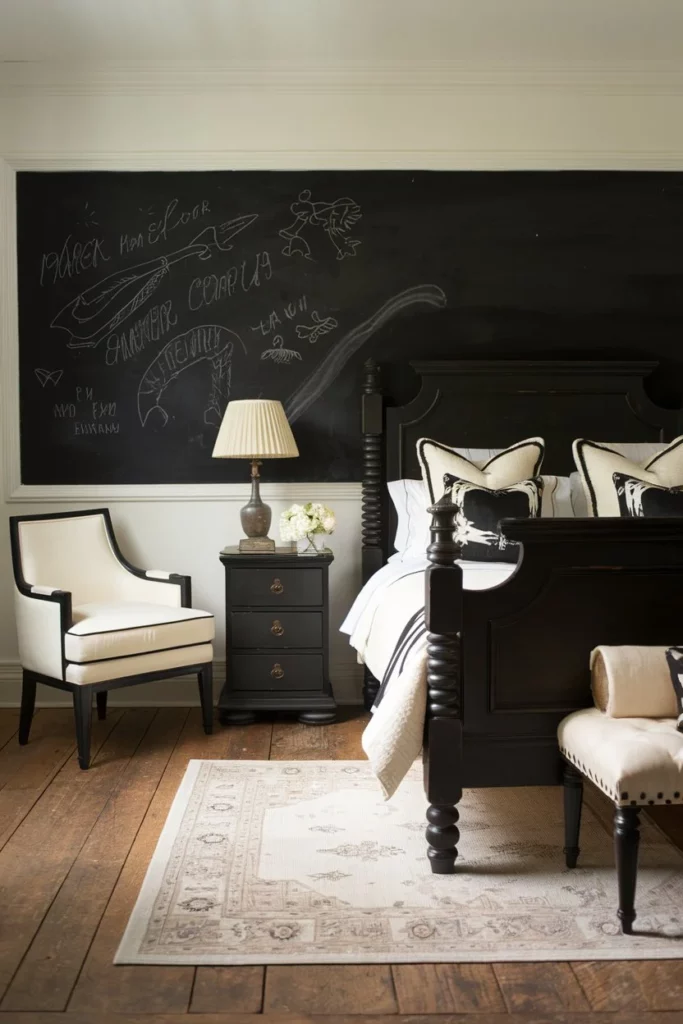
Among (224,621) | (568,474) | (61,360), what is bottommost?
(224,621)

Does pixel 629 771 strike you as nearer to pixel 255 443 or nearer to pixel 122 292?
pixel 255 443

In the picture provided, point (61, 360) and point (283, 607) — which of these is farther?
point (61, 360)

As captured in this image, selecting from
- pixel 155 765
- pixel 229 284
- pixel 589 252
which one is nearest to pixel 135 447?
pixel 229 284

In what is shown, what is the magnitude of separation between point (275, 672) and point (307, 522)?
0.66m

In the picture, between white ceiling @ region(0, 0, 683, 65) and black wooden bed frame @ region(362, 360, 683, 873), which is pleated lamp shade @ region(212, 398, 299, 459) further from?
black wooden bed frame @ region(362, 360, 683, 873)

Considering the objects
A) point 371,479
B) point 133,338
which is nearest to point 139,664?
point 371,479

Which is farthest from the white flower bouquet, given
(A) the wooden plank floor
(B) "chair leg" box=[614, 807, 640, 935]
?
(B) "chair leg" box=[614, 807, 640, 935]

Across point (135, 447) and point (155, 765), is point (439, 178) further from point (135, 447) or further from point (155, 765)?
point (155, 765)

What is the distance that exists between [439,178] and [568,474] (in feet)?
4.90

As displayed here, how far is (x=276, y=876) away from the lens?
2.55 m

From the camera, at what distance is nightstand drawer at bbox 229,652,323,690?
411 centimetres

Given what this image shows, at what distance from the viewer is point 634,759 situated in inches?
85.2

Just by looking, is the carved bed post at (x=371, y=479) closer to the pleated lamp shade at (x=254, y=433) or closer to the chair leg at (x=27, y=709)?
the pleated lamp shade at (x=254, y=433)

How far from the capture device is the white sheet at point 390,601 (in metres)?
3.10
